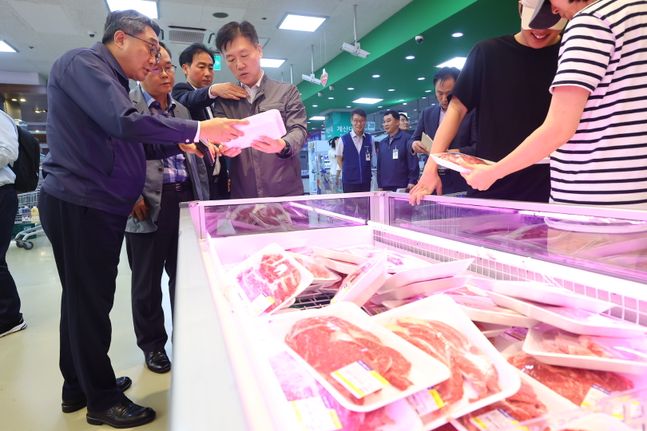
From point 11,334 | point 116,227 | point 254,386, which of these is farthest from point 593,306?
point 11,334

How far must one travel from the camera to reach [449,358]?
601 mm

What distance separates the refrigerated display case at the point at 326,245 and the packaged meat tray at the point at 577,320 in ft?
0.31

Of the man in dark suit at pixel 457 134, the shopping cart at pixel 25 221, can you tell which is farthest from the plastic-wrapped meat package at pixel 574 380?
the shopping cart at pixel 25 221

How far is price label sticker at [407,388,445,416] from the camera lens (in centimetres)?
51

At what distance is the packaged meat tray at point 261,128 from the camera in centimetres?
137

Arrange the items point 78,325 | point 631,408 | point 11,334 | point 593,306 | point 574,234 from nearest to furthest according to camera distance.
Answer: point 631,408, point 593,306, point 574,234, point 78,325, point 11,334

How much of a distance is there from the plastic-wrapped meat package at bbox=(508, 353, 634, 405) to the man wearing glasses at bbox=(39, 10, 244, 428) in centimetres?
117

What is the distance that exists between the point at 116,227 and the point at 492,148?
A: 5.13 ft

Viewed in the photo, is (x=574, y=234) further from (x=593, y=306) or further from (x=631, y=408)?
(x=631, y=408)

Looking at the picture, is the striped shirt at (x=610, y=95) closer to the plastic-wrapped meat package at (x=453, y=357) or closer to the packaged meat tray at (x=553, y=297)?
the packaged meat tray at (x=553, y=297)

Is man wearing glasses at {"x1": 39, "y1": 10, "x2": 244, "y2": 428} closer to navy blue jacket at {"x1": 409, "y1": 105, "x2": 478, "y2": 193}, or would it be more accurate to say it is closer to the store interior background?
the store interior background

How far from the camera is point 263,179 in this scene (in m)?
2.18

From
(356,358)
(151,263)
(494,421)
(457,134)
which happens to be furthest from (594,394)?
(457,134)

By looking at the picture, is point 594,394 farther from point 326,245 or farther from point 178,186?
point 178,186
